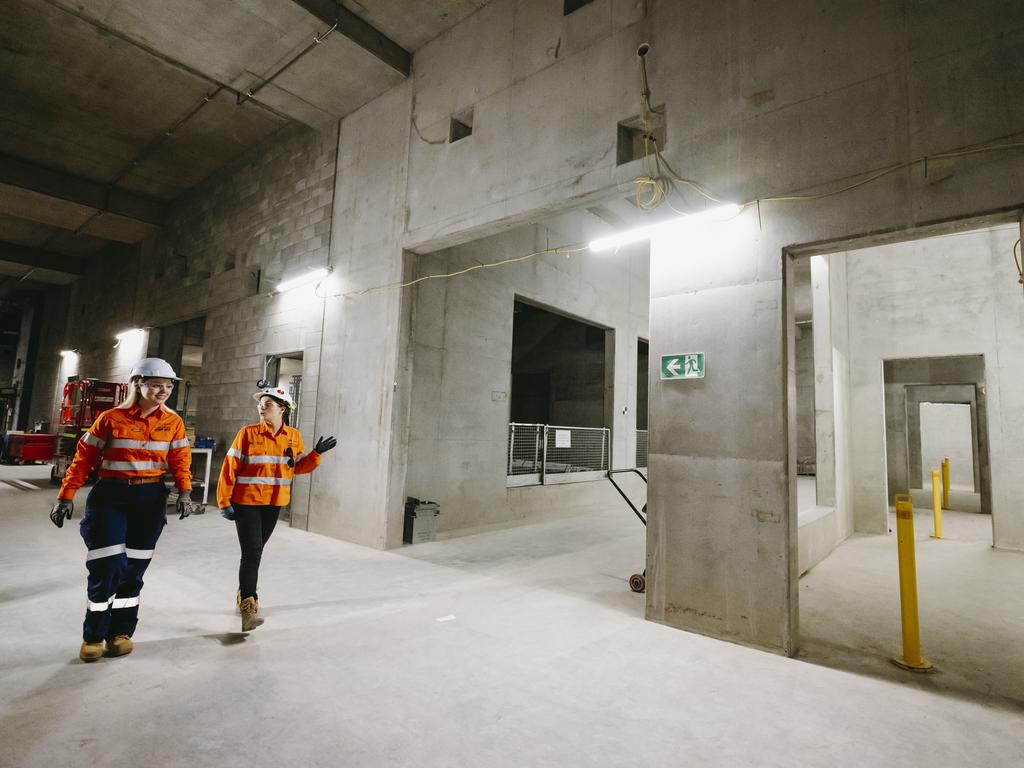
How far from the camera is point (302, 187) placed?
8.41m

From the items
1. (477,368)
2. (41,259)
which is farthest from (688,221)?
(41,259)

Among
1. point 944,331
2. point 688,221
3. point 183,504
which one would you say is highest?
point 944,331

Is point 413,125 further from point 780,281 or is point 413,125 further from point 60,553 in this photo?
point 60,553

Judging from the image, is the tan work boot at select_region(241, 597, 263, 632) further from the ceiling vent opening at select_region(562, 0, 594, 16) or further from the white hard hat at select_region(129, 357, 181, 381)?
the ceiling vent opening at select_region(562, 0, 594, 16)

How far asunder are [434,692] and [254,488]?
1799 mm

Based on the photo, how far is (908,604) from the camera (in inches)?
128

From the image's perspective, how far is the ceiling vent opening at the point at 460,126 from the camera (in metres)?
6.11

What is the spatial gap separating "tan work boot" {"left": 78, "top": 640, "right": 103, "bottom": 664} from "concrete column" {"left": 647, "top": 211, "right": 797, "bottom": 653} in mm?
3583

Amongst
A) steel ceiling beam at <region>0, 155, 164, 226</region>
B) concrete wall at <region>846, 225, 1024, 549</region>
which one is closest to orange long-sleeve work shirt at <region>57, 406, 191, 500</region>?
concrete wall at <region>846, 225, 1024, 549</region>

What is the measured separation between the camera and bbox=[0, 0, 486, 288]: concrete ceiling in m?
6.12

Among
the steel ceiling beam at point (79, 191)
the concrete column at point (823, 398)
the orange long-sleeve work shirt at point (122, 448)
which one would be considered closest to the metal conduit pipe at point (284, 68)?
the orange long-sleeve work shirt at point (122, 448)

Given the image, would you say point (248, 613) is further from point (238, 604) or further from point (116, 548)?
point (116, 548)

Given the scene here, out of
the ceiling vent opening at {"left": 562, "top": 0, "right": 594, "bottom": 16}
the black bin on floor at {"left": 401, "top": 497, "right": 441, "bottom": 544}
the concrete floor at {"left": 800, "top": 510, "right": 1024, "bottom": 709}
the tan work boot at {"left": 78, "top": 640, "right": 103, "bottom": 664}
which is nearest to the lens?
the tan work boot at {"left": 78, "top": 640, "right": 103, "bottom": 664}

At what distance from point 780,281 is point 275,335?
296 inches
